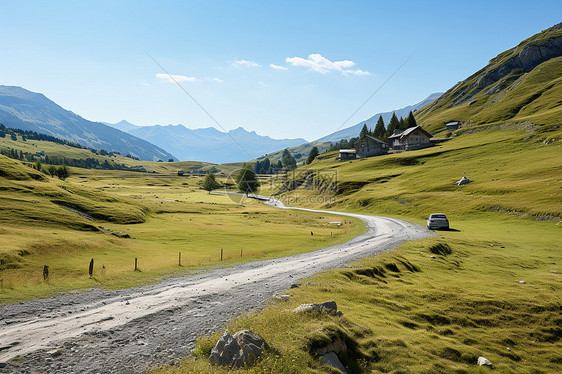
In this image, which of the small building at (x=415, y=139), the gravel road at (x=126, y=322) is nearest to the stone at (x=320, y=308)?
the gravel road at (x=126, y=322)

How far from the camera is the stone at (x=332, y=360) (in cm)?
1144

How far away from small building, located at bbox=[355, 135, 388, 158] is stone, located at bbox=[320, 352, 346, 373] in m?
177

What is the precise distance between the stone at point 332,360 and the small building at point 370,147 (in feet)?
580

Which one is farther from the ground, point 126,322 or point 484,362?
point 126,322

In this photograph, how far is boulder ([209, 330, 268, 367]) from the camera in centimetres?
1070

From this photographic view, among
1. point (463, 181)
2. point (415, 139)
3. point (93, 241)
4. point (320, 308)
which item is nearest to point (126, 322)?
point (320, 308)

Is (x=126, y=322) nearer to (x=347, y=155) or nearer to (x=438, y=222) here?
(x=438, y=222)

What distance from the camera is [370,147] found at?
7101 inches

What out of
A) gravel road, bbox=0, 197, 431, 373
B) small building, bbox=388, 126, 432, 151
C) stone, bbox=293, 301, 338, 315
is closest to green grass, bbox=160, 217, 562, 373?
stone, bbox=293, 301, 338, 315

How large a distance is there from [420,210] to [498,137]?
3681 inches

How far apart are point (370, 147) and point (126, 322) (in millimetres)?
179562

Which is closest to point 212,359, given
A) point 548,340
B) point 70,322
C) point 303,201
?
point 70,322

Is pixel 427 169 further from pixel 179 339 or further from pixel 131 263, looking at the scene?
pixel 179 339

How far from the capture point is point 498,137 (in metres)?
137
